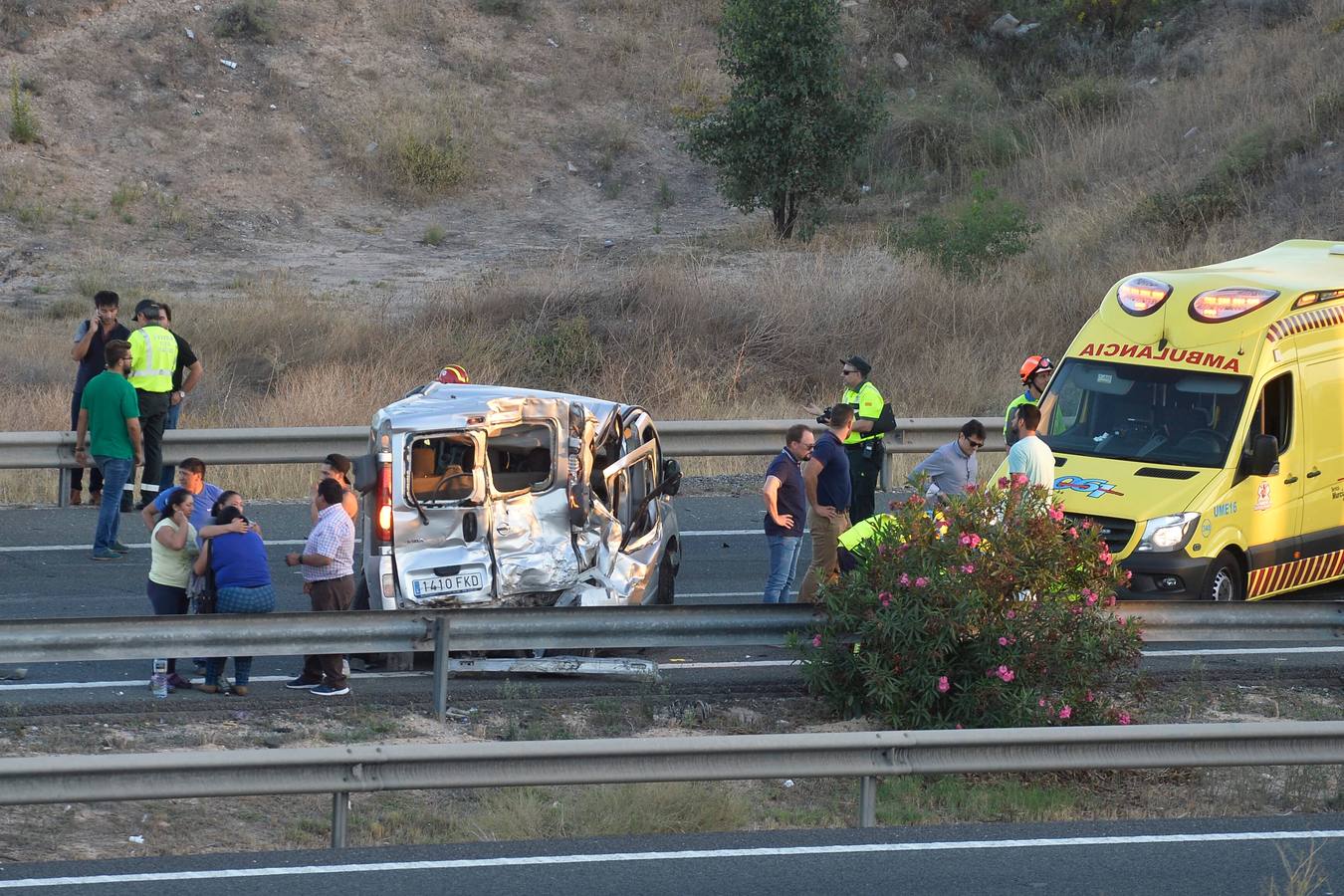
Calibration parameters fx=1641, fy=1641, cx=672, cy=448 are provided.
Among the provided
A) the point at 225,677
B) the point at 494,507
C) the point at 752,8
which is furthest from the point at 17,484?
the point at 752,8

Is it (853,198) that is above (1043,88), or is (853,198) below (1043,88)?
below

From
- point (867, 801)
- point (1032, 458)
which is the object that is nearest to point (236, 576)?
point (867, 801)

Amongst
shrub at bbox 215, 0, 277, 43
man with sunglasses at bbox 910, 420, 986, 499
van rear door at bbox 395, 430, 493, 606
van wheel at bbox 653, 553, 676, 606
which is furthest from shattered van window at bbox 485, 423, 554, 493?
shrub at bbox 215, 0, 277, 43

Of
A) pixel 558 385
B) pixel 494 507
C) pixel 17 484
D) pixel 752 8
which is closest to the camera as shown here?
pixel 494 507

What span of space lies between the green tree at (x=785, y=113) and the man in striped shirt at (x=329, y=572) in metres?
20.4

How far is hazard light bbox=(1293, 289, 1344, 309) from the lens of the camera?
12492 millimetres

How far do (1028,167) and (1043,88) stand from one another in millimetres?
5141

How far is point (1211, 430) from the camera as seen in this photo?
12.2 meters

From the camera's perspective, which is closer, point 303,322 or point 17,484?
point 17,484

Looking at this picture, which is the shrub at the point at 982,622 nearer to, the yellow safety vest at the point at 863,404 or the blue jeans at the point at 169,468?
the yellow safety vest at the point at 863,404

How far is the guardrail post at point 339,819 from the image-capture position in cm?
748

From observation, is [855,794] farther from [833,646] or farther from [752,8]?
[752,8]

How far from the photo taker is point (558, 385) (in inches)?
826

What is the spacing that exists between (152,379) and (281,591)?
9.09 ft
